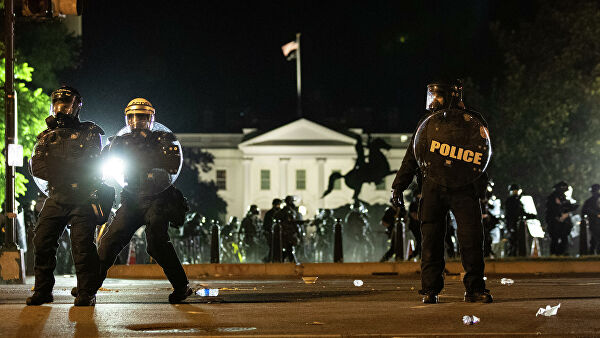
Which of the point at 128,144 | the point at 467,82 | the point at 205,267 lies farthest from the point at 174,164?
the point at 467,82

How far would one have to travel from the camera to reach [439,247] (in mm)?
7957

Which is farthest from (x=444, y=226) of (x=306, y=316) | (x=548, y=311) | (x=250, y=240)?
(x=250, y=240)

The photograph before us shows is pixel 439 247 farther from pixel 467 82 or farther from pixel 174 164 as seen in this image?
pixel 467 82

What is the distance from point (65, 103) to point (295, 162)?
7484 cm

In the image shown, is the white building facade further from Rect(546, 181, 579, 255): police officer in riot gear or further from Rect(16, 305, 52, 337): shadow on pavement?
Rect(16, 305, 52, 337): shadow on pavement

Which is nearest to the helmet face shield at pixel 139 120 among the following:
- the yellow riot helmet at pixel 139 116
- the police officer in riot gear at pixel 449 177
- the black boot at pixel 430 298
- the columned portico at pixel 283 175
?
the yellow riot helmet at pixel 139 116

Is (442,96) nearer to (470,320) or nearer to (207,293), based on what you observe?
(470,320)

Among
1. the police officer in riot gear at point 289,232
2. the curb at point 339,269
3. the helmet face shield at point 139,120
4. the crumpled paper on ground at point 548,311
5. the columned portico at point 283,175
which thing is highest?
the columned portico at point 283,175

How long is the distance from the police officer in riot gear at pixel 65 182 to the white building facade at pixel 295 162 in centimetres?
7237

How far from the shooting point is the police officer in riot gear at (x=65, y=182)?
26.2 ft

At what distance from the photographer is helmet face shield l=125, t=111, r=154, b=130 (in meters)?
7.94

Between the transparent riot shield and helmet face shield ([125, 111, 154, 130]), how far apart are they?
0.22 feet

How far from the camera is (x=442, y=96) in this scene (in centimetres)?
796

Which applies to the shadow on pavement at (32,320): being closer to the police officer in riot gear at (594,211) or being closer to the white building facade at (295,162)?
the police officer in riot gear at (594,211)
